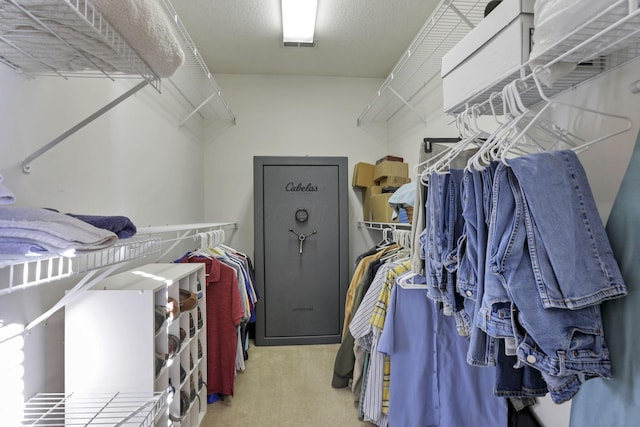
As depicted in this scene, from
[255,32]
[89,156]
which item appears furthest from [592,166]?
[255,32]

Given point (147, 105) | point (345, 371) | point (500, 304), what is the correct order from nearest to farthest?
point (500, 304)
point (147, 105)
point (345, 371)

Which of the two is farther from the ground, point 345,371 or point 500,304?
point 500,304

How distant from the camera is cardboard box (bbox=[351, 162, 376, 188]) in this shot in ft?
10.3

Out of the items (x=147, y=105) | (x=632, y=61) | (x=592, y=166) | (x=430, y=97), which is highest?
(x=430, y=97)

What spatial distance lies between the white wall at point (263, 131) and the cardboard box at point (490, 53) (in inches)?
88.0

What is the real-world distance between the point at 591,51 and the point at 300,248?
2.35 meters

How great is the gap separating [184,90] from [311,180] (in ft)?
4.09

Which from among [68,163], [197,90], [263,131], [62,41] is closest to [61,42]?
[62,41]

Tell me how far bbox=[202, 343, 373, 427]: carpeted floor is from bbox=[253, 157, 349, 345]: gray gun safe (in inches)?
10.9

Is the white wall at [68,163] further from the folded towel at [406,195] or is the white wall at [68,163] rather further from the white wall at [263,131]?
the folded towel at [406,195]

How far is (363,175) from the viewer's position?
3139 mm

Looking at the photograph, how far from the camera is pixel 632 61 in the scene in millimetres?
877

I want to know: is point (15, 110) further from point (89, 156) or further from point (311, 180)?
point (311, 180)

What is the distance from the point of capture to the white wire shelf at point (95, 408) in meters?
1.02
